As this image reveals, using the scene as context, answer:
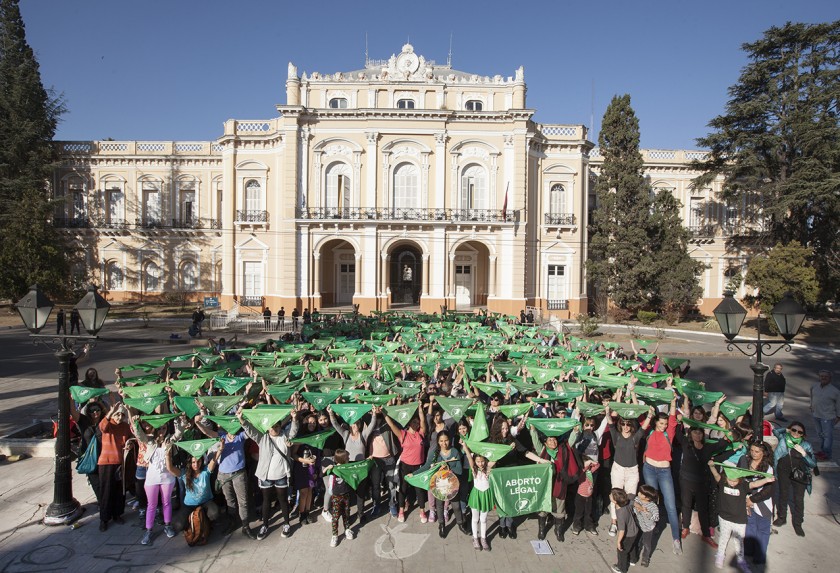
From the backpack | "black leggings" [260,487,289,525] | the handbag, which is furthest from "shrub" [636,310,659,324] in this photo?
the handbag

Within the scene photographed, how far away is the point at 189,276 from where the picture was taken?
4412 centimetres

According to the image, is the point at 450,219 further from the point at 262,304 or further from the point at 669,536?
the point at 669,536

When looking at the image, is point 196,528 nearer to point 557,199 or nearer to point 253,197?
point 253,197

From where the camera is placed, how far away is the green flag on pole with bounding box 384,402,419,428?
7941mm

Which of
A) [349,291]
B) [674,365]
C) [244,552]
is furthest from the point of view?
[349,291]

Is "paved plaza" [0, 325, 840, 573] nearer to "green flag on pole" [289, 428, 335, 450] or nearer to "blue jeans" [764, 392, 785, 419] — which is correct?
"green flag on pole" [289, 428, 335, 450]

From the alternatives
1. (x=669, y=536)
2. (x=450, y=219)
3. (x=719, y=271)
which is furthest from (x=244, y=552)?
(x=719, y=271)

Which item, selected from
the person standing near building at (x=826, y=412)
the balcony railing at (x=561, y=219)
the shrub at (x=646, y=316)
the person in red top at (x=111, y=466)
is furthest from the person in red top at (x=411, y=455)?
the balcony railing at (x=561, y=219)

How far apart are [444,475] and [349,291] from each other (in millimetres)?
34109

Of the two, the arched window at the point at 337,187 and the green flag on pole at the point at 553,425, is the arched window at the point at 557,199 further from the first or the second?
the green flag on pole at the point at 553,425

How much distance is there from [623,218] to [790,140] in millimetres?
11199

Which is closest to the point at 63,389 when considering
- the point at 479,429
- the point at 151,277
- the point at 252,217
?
the point at 479,429

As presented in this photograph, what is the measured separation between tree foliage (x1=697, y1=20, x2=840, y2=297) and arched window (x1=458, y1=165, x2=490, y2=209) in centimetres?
1500

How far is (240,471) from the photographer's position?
7.05 m
